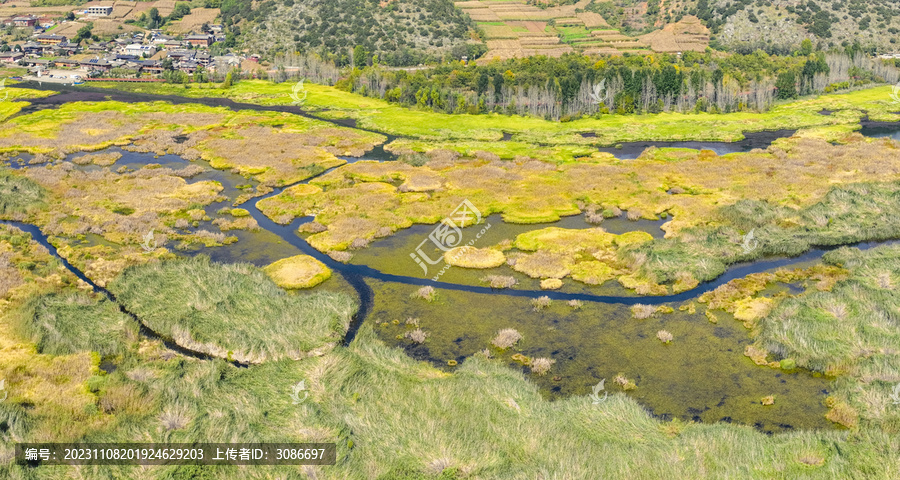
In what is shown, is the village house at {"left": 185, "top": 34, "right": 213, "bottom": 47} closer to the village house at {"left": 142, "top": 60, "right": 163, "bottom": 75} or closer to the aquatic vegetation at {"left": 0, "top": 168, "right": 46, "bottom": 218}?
the village house at {"left": 142, "top": 60, "right": 163, "bottom": 75}

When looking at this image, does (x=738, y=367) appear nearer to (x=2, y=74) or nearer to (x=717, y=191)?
(x=717, y=191)

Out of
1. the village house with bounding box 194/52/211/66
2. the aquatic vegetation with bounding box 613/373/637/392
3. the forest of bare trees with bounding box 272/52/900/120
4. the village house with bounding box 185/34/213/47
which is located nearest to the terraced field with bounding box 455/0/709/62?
the forest of bare trees with bounding box 272/52/900/120

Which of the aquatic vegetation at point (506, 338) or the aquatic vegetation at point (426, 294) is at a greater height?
the aquatic vegetation at point (426, 294)

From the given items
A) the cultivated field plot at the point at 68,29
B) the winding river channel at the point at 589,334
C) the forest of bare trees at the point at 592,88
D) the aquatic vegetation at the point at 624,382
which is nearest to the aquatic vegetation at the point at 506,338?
the winding river channel at the point at 589,334

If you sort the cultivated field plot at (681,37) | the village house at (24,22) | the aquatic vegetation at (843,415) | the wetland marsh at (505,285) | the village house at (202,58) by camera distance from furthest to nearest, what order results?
the village house at (24,22)
the cultivated field plot at (681,37)
the village house at (202,58)
the wetland marsh at (505,285)
the aquatic vegetation at (843,415)

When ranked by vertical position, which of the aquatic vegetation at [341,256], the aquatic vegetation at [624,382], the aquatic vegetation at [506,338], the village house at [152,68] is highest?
the village house at [152,68]

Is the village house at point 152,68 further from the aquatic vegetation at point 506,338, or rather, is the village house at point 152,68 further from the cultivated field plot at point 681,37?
the aquatic vegetation at point 506,338

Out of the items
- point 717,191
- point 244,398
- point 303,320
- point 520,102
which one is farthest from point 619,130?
point 244,398

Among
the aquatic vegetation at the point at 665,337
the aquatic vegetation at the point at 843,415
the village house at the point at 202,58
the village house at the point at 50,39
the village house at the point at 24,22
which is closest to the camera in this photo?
the aquatic vegetation at the point at 843,415
